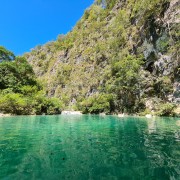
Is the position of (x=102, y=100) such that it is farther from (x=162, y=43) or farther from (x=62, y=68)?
(x=62, y=68)

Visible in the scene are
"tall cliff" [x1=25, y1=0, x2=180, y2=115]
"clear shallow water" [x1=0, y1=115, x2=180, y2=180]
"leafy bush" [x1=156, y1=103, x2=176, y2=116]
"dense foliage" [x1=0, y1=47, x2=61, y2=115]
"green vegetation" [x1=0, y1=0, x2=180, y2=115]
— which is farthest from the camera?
"dense foliage" [x1=0, y1=47, x2=61, y2=115]

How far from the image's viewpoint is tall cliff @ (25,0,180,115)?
40031 millimetres

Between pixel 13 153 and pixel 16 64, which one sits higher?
pixel 16 64

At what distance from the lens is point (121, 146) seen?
34.6 feet

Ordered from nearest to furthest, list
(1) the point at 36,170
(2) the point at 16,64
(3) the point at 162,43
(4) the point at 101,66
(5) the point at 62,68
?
(1) the point at 36,170 < (3) the point at 162,43 < (2) the point at 16,64 < (4) the point at 101,66 < (5) the point at 62,68

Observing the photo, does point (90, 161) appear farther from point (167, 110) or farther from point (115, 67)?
point (115, 67)

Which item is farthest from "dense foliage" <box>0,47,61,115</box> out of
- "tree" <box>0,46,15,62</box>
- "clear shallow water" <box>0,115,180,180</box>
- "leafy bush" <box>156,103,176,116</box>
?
"clear shallow water" <box>0,115,180,180</box>

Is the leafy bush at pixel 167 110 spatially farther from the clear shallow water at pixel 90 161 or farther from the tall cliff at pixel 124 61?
the clear shallow water at pixel 90 161

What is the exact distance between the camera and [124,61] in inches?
1841

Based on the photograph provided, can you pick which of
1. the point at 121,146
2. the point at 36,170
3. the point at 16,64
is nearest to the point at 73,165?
the point at 36,170

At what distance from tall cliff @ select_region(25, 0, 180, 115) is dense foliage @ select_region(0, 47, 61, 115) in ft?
35.3

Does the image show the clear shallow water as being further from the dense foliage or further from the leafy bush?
the dense foliage

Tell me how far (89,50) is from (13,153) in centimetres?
6527

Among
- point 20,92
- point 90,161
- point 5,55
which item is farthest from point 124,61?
point 90,161
